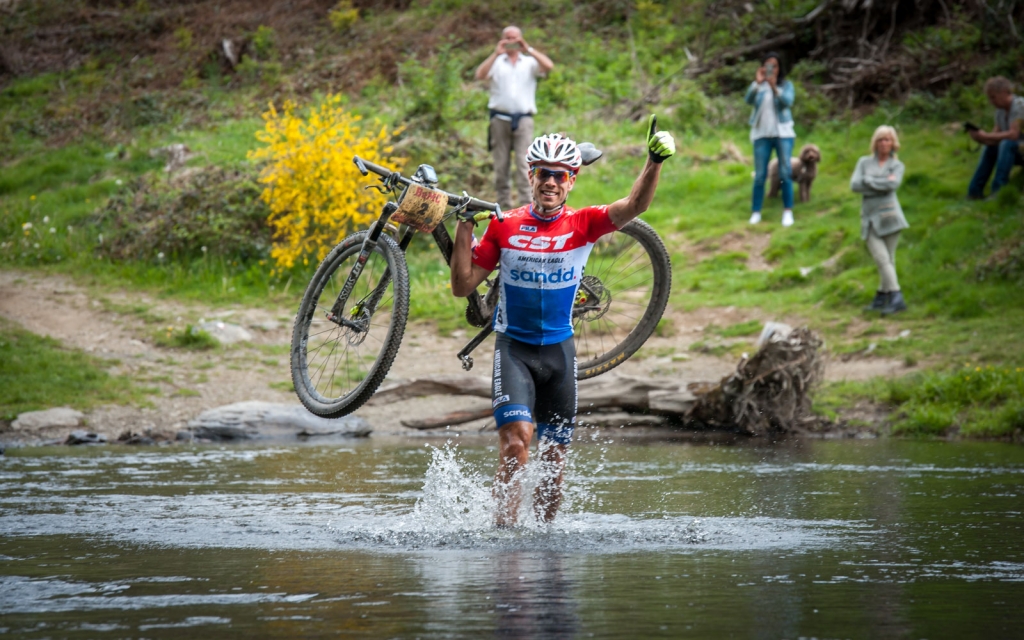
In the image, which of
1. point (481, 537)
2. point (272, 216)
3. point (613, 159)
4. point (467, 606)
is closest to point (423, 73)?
point (613, 159)

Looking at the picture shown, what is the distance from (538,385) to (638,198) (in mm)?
1334

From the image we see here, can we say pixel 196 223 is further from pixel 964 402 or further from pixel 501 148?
pixel 964 402

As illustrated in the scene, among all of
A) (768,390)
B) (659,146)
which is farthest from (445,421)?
(659,146)

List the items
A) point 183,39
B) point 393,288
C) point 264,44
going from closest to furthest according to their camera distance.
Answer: point 393,288, point 264,44, point 183,39

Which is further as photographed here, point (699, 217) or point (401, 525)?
point (699, 217)

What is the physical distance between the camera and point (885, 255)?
13.9 meters

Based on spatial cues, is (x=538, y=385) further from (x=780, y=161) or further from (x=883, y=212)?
(x=780, y=161)

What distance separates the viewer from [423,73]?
20.9 meters

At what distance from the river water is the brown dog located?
779 centimetres

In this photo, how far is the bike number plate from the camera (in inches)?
257

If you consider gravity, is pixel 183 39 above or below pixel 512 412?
above

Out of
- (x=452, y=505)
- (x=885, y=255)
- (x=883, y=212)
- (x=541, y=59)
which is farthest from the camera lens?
(x=541, y=59)

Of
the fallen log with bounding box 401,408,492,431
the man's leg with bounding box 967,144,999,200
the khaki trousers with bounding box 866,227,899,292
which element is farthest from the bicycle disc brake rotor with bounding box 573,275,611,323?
the man's leg with bounding box 967,144,999,200

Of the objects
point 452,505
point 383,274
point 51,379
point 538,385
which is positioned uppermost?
point 383,274
